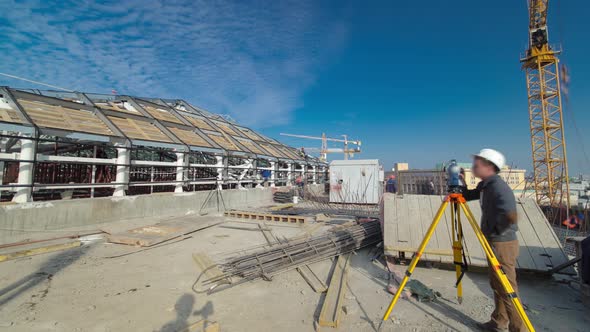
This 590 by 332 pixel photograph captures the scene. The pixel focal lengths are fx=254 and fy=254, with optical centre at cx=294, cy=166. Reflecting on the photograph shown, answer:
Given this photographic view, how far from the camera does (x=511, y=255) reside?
3082mm

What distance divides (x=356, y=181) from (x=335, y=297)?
41.9ft

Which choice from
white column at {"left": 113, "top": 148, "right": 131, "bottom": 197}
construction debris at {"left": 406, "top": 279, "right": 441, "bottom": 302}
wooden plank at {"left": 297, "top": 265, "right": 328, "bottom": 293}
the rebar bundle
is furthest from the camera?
white column at {"left": 113, "top": 148, "right": 131, "bottom": 197}

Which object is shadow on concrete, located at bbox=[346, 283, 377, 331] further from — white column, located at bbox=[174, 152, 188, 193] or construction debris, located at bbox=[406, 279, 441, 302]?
white column, located at bbox=[174, 152, 188, 193]

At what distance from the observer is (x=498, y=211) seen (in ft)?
10.0

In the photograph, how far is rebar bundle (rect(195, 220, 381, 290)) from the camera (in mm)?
4623

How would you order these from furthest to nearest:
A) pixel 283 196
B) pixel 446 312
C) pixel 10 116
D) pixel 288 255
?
pixel 283 196
pixel 10 116
pixel 288 255
pixel 446 312

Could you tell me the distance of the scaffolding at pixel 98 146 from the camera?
7096 millimetres

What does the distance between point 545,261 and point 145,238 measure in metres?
8.79

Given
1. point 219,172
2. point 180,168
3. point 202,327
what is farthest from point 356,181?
point 202,327

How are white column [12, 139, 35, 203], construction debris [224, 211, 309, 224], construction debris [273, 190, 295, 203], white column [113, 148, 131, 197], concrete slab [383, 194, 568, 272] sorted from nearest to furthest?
concrete slab [383, 194, 568, 272], white column [12, 139, 35, 203], white column [113, 148, 131, 197], construction debris [224, 211, 309, 224], construction debris [273, 190, 295, 203]

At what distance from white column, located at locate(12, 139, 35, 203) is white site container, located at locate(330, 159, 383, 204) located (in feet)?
45.1

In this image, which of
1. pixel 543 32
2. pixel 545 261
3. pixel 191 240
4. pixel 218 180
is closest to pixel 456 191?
pixel 545 261

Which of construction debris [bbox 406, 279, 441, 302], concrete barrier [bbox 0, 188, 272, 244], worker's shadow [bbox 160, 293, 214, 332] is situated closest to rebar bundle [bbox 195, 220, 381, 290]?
worker's shadow [bbox 160, 293, 214, 332]

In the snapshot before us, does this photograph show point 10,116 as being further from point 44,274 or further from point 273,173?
point 273,173
